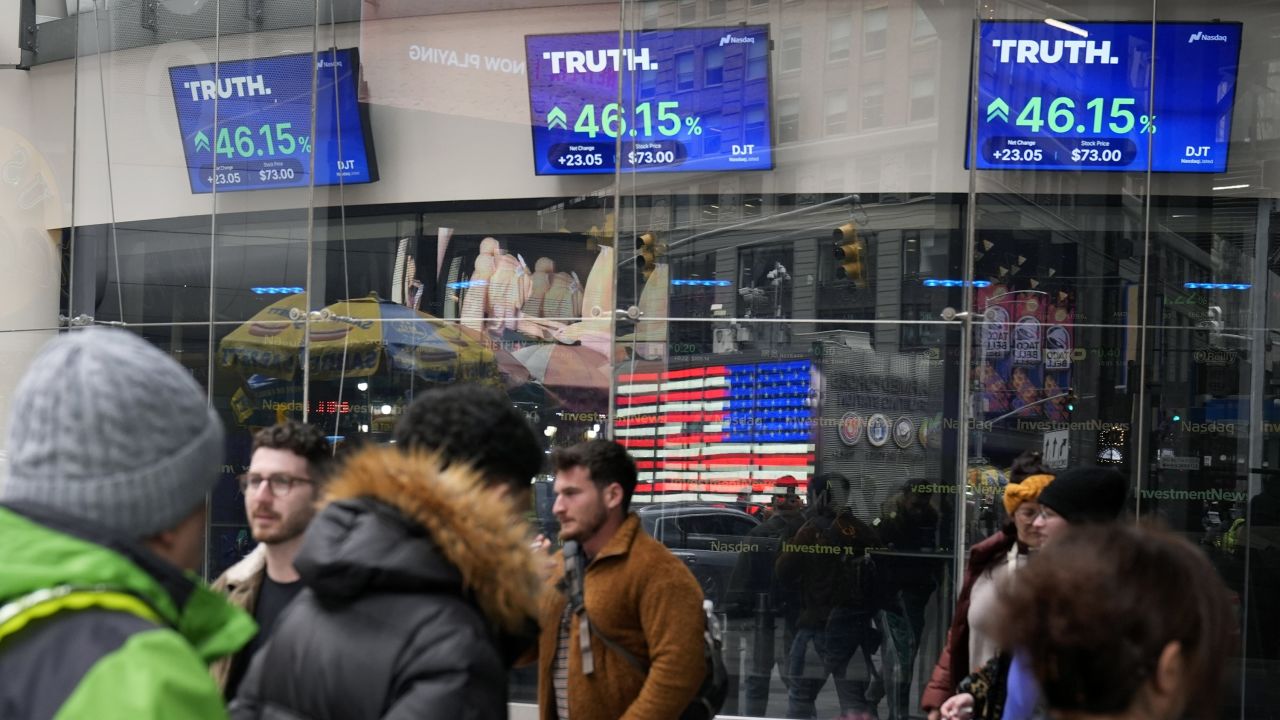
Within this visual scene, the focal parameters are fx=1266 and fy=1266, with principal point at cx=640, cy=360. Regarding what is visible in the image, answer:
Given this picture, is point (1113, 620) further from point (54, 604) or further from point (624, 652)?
point (624, 652)

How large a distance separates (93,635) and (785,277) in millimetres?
6910

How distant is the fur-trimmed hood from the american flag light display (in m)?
5.74

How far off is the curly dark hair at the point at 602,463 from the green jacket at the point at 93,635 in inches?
121

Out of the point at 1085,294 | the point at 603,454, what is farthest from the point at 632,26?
the point at 603,454

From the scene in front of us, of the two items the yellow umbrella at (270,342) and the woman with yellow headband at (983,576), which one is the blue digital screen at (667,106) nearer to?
the yellow umbrella at (270,342)

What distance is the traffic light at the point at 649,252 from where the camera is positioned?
8.34 meters

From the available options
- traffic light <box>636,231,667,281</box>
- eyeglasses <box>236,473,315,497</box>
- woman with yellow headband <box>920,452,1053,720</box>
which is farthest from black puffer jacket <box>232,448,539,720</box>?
traffic light <box>636,231,667,281</box>

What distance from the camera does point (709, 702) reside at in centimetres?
449

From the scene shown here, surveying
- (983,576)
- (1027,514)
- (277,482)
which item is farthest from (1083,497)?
(277,482)

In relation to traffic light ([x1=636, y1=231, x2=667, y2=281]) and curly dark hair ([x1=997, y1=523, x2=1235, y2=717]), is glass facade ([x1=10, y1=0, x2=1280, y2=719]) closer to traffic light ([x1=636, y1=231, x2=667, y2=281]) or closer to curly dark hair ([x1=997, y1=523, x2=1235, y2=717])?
traffic light ([x1=636, y1=231, x2=667, y2=281])

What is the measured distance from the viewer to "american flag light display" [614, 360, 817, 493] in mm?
7969

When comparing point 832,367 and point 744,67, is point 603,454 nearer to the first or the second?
point 832,367

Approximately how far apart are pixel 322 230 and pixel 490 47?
5.94 ft

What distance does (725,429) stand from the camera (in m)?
8.04
